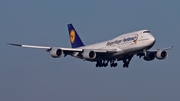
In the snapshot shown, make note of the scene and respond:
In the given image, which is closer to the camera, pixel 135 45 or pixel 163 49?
pixel 135 45

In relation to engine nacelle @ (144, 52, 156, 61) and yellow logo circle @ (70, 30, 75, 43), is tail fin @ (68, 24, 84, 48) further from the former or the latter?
engine nacelle @ (144, 52, 156, 61)

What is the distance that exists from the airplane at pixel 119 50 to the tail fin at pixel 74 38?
9.85 meters

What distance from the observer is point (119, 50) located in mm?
102688

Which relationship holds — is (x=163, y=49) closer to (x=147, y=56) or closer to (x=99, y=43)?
(x=147, y=56)

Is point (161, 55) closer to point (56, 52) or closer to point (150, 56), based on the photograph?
point (150, 56)

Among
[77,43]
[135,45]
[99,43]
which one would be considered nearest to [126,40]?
[135,45]

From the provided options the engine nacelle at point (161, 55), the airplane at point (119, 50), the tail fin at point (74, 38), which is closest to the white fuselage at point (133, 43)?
the airplane at point (119, 50)

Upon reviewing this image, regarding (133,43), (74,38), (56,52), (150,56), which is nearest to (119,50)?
(133,43)

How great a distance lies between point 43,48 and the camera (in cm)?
10456

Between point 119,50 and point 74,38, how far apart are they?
22.1 m

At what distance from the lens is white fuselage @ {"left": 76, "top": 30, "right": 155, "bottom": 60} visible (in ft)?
327

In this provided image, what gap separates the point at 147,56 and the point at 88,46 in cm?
1301

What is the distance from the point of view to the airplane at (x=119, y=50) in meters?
100

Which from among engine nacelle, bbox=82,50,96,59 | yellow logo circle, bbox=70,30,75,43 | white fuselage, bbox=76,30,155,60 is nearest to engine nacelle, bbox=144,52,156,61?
white fuselage, bbox=76,30,155,60
